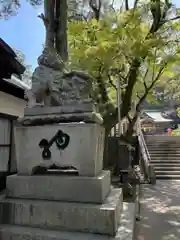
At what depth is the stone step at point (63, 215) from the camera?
→ 319 cm

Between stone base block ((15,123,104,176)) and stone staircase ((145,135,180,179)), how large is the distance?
37.2ft

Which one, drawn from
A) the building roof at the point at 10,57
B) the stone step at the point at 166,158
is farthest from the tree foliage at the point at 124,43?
the stone step at the point at 166,158

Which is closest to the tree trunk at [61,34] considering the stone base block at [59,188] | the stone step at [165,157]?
the stone base block at [59,188]

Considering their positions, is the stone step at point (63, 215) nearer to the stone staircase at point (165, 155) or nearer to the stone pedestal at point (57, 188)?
the stone pedestal at point (57, 188)

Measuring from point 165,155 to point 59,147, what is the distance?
50.3ft

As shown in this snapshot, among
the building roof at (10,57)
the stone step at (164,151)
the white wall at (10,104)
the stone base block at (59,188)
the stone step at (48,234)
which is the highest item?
the building roof at (10,57)

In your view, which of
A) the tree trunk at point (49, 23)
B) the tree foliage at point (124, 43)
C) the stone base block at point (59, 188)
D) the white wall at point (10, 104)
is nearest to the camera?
the stone base block at point (59, 188)

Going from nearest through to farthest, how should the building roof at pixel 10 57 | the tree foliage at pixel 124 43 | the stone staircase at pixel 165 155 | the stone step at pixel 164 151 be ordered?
1. the building roof at pixel 10 57
2. the tree foliage at pixel 124 43
3. the stone staircase at pixel 165 155
4. the stone step at pixel 164 151

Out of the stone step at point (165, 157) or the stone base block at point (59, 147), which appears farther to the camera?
the stone step at point (165, 157)

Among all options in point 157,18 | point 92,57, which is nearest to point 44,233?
point 92,57

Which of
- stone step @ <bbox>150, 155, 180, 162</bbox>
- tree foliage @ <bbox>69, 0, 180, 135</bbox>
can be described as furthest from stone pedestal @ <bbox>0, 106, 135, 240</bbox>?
stone step @ <bbox>150, 155, 180, 162</bbox>

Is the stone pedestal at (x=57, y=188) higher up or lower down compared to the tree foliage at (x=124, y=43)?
lower down

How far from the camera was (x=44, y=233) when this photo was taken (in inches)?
128

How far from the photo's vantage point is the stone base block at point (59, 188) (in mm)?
3439
